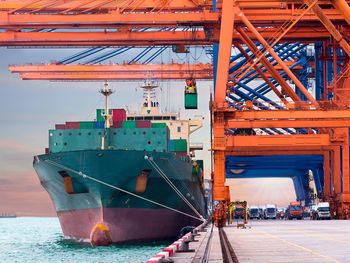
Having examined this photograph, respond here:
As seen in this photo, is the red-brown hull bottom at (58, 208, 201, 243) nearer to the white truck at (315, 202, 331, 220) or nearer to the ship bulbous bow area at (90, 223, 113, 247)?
the ship bulbous bow area at (90, 223, 113, 247)

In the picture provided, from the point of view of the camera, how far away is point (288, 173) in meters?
79.1

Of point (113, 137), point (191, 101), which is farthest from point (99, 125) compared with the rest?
point (191, 101)

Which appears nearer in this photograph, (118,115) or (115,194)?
(115,194)

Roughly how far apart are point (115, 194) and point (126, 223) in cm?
167

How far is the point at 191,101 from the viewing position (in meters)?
34.8

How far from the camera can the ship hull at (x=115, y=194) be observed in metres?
29.7

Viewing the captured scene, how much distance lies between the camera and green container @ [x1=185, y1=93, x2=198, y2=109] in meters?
34.6

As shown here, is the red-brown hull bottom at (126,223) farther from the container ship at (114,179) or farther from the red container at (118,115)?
the red container at (118,115)

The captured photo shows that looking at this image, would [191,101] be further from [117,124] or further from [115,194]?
[115,194]

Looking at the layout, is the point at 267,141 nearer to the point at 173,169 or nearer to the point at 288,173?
the point at 173,169

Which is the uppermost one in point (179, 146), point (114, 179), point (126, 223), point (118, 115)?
point (118, 115)

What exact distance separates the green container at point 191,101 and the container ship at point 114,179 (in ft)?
8.25

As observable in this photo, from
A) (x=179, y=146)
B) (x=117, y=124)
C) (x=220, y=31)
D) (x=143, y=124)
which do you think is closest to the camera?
(x=220, y=31)

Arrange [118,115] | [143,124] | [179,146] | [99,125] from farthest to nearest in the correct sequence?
1. [179,146]
2. [118,115]
3. [99,125]
4. [143,124]
